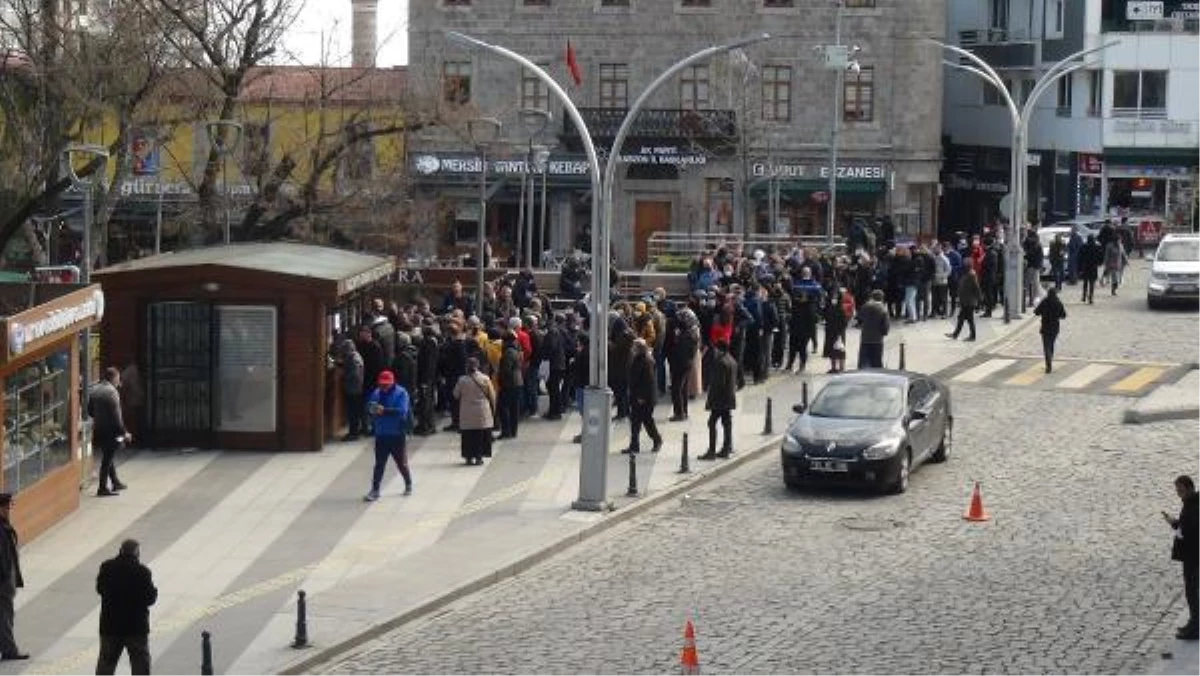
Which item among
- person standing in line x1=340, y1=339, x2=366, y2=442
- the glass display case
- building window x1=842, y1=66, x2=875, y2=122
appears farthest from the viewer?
building window x1=842, y1=66, x2=875, y2=122

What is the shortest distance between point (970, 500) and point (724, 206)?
127 feet

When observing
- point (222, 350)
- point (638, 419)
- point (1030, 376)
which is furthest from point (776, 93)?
point (222, 350)

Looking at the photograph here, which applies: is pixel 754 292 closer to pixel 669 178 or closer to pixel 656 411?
pixel 656 411

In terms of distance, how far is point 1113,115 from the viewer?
219ft

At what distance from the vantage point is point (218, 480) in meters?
27.9

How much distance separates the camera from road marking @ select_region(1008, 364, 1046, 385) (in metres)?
36.5

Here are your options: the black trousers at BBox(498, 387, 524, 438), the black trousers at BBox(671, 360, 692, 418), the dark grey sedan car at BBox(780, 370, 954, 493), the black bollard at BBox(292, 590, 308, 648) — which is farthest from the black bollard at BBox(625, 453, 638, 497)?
the black bollard at BBox(292, 590, 308, 648)

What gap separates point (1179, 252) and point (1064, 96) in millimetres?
23919

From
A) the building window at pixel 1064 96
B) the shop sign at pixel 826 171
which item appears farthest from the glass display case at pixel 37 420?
the building window at pixel 1064 96

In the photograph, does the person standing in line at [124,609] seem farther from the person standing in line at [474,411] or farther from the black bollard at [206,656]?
the person standing in line at [474,411]

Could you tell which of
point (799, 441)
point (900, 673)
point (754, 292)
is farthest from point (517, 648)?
point (754, 292)

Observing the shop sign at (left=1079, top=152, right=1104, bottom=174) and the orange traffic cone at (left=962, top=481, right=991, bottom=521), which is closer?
the orange traffic cone at (left=962, top=481, right=991, bottom=521)

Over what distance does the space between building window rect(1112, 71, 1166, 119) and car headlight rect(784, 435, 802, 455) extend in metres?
42.4

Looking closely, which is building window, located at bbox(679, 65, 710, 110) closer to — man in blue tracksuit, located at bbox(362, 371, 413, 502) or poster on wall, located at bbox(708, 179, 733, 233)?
poster on wall, located at bbox(708, 179, 733, 233)
